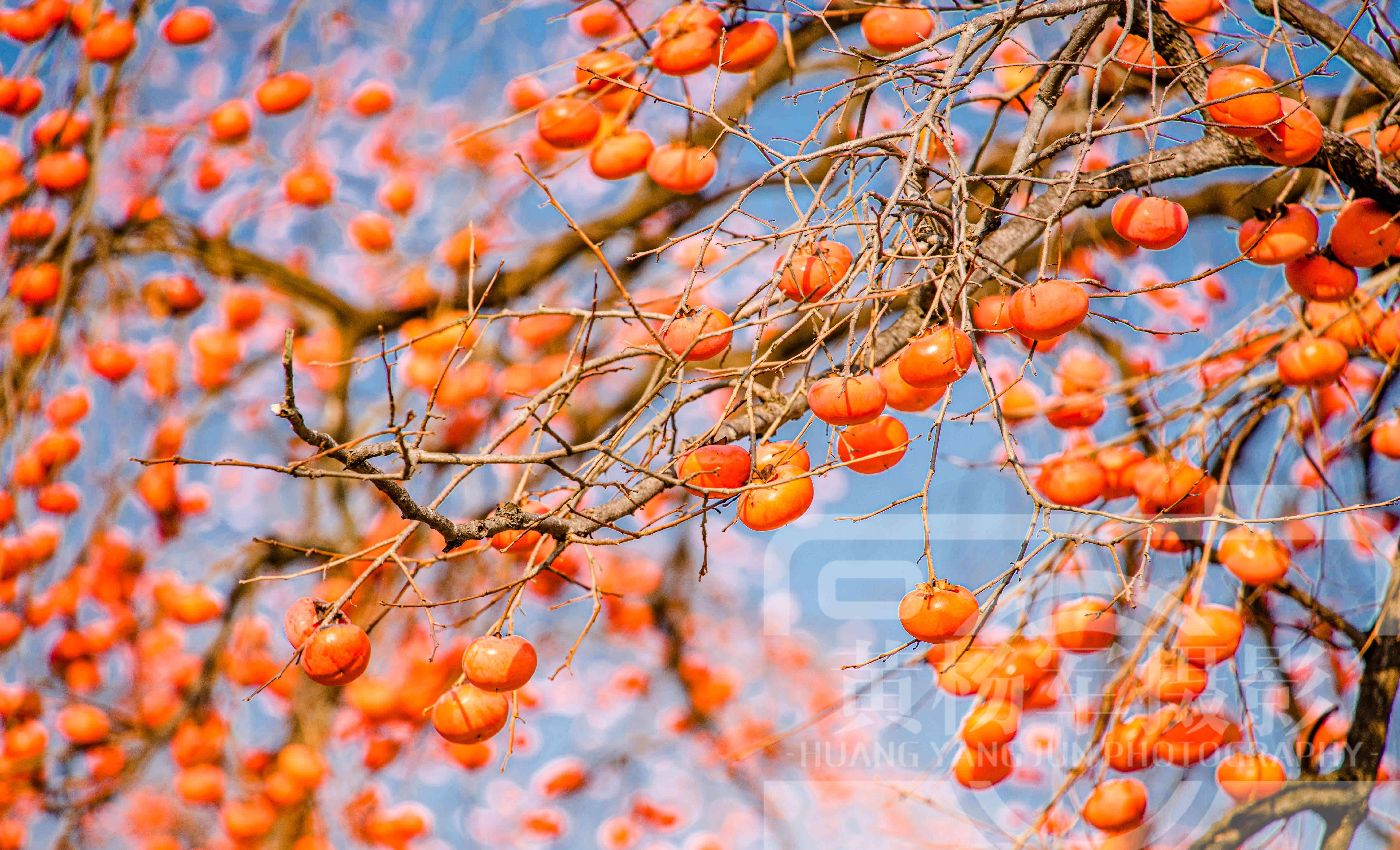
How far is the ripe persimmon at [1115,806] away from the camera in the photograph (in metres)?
1.47

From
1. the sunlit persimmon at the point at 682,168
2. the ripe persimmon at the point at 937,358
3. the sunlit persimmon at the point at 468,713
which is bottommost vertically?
the sunlit persimmon at the point at 468,713

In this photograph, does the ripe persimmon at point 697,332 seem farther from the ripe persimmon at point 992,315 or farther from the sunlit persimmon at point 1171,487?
the sunlit persimmon at point 1171,487

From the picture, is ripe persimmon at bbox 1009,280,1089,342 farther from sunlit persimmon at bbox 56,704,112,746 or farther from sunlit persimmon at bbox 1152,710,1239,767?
sunlit persimmon at bbox 56,704,112,746

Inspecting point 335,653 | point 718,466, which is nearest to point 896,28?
point 718,466

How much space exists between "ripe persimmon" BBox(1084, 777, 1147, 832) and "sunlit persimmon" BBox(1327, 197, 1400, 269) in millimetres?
858

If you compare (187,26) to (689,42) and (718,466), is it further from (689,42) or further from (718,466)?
(718,466)

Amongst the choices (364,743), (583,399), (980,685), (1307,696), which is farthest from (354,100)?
(1307,696)

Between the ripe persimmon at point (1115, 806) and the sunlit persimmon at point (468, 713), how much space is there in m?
0.99

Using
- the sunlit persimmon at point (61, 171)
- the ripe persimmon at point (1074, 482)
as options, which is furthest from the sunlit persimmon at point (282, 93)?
the ripe persimmon at point (1074, 482)

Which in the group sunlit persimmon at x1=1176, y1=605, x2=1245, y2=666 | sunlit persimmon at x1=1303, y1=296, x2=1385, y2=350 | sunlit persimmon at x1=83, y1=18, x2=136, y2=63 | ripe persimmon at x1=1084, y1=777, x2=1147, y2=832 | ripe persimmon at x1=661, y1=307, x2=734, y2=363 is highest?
ripe persimmon at x1=661, y1=307, x2=734, y2=363

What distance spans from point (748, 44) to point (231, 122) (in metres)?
1.83

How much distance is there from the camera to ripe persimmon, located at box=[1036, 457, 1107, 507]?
1619 mm

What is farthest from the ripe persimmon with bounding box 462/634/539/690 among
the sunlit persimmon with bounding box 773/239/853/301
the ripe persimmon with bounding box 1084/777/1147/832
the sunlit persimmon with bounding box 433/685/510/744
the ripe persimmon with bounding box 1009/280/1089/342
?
the ripe persimmon with bounding box 1084/777/1147/832

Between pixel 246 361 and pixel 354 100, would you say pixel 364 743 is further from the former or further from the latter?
pixel 354 100
